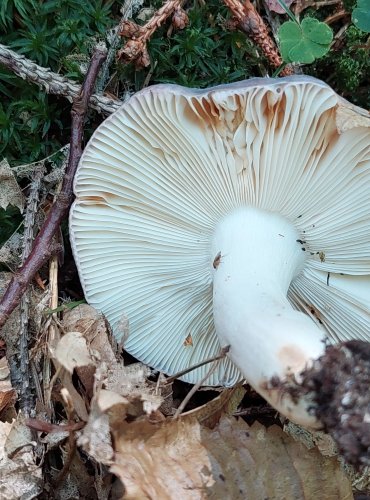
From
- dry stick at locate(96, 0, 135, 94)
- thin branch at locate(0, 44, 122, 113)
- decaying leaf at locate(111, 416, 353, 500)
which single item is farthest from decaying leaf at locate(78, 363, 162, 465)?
dry stick at locate(96, 0, 135, 94)

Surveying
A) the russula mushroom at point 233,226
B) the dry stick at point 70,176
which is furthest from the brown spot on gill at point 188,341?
the dry stick at point 70,176

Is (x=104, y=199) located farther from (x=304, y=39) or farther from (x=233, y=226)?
(x=304, y=39)

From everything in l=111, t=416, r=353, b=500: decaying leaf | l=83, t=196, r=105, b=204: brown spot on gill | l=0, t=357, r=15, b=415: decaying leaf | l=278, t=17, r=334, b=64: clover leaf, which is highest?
l=278, t=17, r=334, b=64: clover leaf

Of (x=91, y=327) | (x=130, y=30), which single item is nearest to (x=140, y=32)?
(x=130, y=30)

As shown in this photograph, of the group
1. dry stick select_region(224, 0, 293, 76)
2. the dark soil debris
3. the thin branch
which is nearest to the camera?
the dark soil debris

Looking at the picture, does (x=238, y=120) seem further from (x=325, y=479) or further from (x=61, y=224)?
(x=325, y=479)

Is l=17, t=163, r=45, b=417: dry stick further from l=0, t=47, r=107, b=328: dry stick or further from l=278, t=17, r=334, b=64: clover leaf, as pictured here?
l=278, t=17, r=334, b=64: clover leaf

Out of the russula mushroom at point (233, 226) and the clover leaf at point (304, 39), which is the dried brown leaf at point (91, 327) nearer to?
the russula mushroom at point (233, 226)
